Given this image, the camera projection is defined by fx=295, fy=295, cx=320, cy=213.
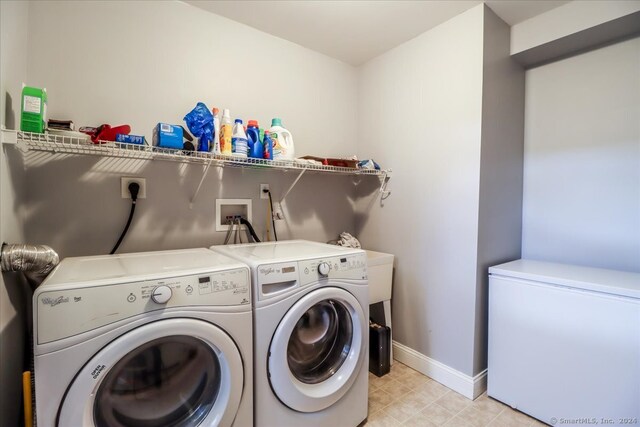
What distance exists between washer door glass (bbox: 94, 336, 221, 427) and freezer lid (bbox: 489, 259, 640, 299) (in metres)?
1.59

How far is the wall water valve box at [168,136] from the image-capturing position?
132cm

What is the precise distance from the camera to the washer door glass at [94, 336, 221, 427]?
971 millimetres

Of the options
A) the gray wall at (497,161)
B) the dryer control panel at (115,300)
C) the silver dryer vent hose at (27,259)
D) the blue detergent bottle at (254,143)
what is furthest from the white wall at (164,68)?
the gray wall at (497,161)

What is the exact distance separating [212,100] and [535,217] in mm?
2262

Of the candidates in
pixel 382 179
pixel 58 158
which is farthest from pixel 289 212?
pixel 58 158

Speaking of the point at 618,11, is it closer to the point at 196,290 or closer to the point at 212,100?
the point at 212,100

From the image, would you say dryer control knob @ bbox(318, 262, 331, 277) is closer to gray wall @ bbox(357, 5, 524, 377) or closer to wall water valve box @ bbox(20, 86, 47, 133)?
gray wall @ bbox(357, 5, 524, 377)

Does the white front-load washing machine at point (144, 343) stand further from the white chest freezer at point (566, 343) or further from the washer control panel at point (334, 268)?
the white chest freezer at point (566, 343)

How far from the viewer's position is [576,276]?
1.53 meters

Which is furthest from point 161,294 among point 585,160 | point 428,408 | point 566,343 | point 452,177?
point 585,160

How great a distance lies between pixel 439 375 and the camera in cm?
191

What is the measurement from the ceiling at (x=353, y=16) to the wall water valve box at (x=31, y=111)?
3.48 feet

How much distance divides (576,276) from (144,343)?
6.47ft

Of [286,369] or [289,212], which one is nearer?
[286,369]
